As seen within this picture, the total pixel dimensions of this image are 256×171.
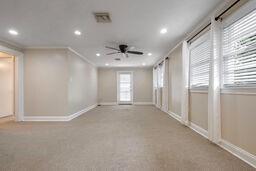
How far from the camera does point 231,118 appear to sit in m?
2.61

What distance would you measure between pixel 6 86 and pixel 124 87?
6.57 meters

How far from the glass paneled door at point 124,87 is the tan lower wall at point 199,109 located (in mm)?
6704

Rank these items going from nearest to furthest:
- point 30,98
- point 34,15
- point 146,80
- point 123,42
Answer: point 34,15 < point 123,42 < point 30,98 < point 146,80

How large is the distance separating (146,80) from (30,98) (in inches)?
278

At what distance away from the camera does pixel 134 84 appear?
35.3 ft

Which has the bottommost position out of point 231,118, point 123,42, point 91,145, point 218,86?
point 91,145

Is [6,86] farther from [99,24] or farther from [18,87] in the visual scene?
[99,24]

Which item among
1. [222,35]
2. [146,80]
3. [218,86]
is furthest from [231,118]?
[146,80]

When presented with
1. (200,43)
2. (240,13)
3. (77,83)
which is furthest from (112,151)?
(77,83)

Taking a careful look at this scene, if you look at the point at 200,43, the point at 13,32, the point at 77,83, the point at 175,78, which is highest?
the point at 13,32

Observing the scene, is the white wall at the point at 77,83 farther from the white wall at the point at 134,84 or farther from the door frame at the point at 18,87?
the white wall at the point at 134,84

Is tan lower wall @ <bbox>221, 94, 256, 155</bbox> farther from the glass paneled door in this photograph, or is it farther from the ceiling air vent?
the glass paneled door

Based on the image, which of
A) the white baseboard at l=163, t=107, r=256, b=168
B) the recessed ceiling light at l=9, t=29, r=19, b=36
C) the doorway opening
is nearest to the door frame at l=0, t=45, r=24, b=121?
the doorway opening

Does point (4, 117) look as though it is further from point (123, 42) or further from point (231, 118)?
point (231, 118)
